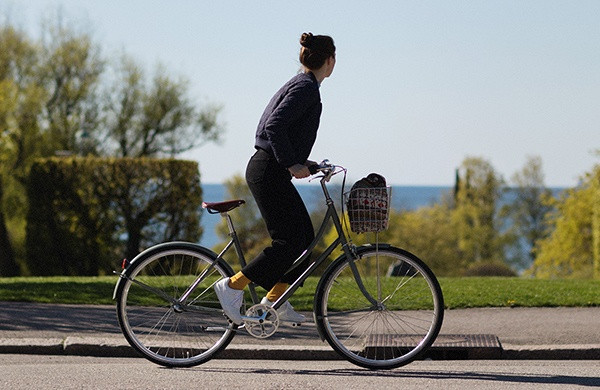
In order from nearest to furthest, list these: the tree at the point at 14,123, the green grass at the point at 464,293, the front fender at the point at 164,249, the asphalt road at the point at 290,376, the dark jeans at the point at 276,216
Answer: the asphalt road at the point at 290,376, the dark jeans at the point at 276,216, the front fender at the point at 164,249, the green grass at the point at 464,293, the tree at the point at 14,123

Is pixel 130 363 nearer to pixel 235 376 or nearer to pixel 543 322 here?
pixel 235 376

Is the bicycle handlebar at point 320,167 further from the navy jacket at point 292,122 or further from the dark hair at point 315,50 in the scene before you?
the dark hair at point 315,50

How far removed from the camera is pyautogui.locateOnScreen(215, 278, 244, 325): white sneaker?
653 centimetres

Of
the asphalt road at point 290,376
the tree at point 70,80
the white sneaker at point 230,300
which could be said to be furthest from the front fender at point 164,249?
the tree at point 70,80

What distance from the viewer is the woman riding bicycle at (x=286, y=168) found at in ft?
20.5

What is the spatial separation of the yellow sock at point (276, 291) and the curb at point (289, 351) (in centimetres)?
123

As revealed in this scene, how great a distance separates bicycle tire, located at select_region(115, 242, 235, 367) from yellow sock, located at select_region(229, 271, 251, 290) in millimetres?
83

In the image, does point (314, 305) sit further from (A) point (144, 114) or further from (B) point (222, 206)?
(A) point (144, 114)

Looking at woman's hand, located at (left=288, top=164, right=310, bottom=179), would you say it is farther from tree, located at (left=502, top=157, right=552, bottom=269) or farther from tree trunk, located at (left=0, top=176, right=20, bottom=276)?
tree, located at (left=502, top=157, right=552, bottom=269)

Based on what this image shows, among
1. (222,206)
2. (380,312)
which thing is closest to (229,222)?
(222,206)

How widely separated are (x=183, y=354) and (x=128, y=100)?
43.7 metres

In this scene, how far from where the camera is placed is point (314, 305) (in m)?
6.53

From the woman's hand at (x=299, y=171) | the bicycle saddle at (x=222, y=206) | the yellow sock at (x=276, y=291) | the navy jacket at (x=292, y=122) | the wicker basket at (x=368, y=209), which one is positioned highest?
the navy jacket at (x=292, y=122)

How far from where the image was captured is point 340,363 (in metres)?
7.27
